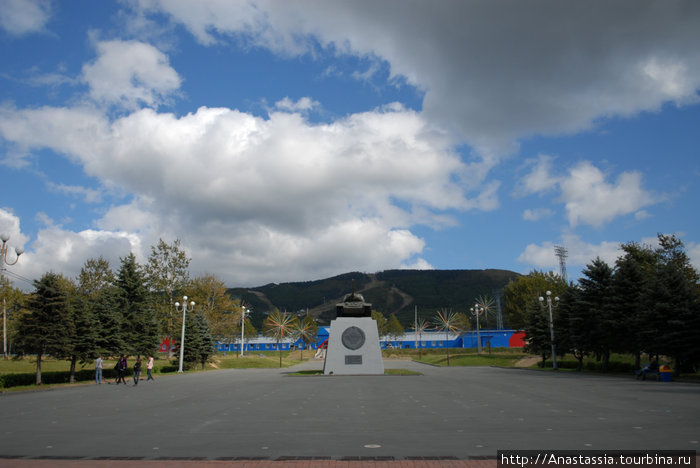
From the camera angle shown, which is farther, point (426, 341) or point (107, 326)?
point (426, 341)

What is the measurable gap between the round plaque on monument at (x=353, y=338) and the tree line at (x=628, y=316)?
1422cm

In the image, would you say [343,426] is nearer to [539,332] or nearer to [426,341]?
[539,332]

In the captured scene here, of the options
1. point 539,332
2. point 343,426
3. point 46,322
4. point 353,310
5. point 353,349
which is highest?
point 353,310

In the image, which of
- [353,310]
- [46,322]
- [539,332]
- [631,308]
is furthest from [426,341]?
[46,322]

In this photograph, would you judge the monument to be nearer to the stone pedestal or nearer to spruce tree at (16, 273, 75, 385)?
the stone pedestal

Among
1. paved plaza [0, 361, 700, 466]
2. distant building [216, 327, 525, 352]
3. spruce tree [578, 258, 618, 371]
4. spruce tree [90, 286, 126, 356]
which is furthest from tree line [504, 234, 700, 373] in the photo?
distant building [216, 327, 525, 352]

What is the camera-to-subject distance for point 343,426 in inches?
388

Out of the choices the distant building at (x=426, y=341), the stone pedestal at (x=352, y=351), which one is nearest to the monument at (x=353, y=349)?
the stone pedestal at (x=352, y=351)

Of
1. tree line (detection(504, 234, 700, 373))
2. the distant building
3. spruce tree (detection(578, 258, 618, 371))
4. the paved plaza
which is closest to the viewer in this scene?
the paved plaza

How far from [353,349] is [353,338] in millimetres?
725

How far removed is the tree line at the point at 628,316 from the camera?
24047mm

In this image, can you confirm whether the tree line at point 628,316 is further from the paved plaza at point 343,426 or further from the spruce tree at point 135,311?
the spruce tree at point 135,311

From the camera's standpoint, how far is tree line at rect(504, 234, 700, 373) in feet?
78.9

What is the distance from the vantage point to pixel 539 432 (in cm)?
881
